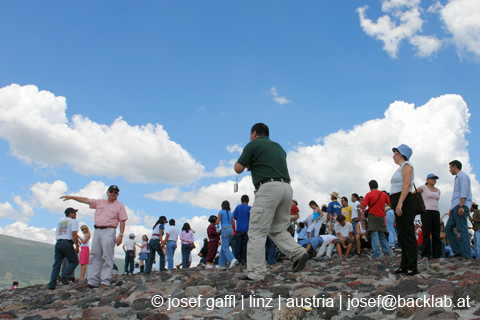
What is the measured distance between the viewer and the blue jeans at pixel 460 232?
25.9 feet

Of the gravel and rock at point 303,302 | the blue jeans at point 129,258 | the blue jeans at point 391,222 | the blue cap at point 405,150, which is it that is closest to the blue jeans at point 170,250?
the blue jeans at point 129,258

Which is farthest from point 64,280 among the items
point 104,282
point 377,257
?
point 377,257

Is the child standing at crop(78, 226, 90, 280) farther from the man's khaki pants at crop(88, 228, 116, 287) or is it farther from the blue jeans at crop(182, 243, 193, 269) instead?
the man's khaki pants at crop(88, 228, 116, 287)

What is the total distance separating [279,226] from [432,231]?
5234 millimetres

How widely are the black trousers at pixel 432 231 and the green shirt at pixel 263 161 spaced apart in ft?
15.9

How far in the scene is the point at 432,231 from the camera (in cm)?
818

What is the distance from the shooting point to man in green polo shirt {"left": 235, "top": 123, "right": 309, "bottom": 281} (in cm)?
468

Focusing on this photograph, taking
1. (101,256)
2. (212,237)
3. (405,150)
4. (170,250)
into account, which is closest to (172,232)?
(170,250)

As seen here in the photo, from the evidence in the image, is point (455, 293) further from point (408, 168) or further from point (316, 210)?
point (316, 210)

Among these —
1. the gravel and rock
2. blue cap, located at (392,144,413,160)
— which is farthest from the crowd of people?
the gravel and rock

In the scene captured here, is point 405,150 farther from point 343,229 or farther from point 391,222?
point 391,222

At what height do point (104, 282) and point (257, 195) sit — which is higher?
point (257, 195)

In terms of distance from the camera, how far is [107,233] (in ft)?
23.9

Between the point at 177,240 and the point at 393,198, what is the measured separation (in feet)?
31.6
